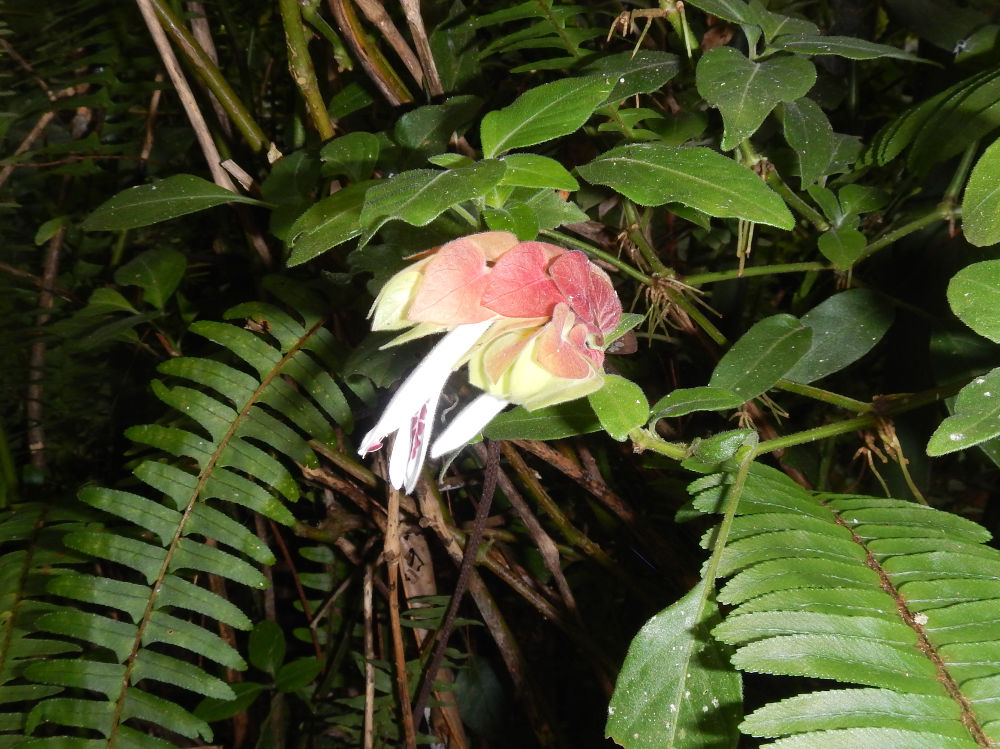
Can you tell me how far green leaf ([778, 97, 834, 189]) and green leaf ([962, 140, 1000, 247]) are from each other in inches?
8.7

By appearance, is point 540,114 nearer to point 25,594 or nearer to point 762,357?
point 762,357

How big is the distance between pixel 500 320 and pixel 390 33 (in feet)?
2.31

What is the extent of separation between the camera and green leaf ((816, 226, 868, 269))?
1066mm

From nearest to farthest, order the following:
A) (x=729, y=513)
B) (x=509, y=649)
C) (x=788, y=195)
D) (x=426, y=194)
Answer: (x=426, y=194)
(x=729, y=513)
(x=788, y=195)
(x=509, y=649)

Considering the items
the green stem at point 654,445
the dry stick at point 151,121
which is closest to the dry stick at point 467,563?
the green stem at point 654,445

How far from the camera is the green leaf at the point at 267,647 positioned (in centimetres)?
150

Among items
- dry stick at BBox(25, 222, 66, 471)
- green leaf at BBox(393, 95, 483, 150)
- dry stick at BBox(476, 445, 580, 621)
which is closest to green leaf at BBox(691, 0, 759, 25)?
green leaf at BBox(393, 95, 483, 150)

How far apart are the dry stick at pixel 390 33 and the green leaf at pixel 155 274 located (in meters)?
0.63

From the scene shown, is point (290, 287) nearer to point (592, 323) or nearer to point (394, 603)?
point (394, 603)

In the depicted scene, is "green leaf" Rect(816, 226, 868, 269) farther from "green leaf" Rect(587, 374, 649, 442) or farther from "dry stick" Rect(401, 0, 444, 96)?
"dry stick" Rect(401, 0, 444, 96)

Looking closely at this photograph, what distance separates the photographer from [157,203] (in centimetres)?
112

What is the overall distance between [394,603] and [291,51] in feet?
3.16

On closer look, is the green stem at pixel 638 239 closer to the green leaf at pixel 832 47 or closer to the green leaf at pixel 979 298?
the green leaf at pixel 832 47

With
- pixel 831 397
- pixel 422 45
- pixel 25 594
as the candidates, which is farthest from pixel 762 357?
pixel 25 594
